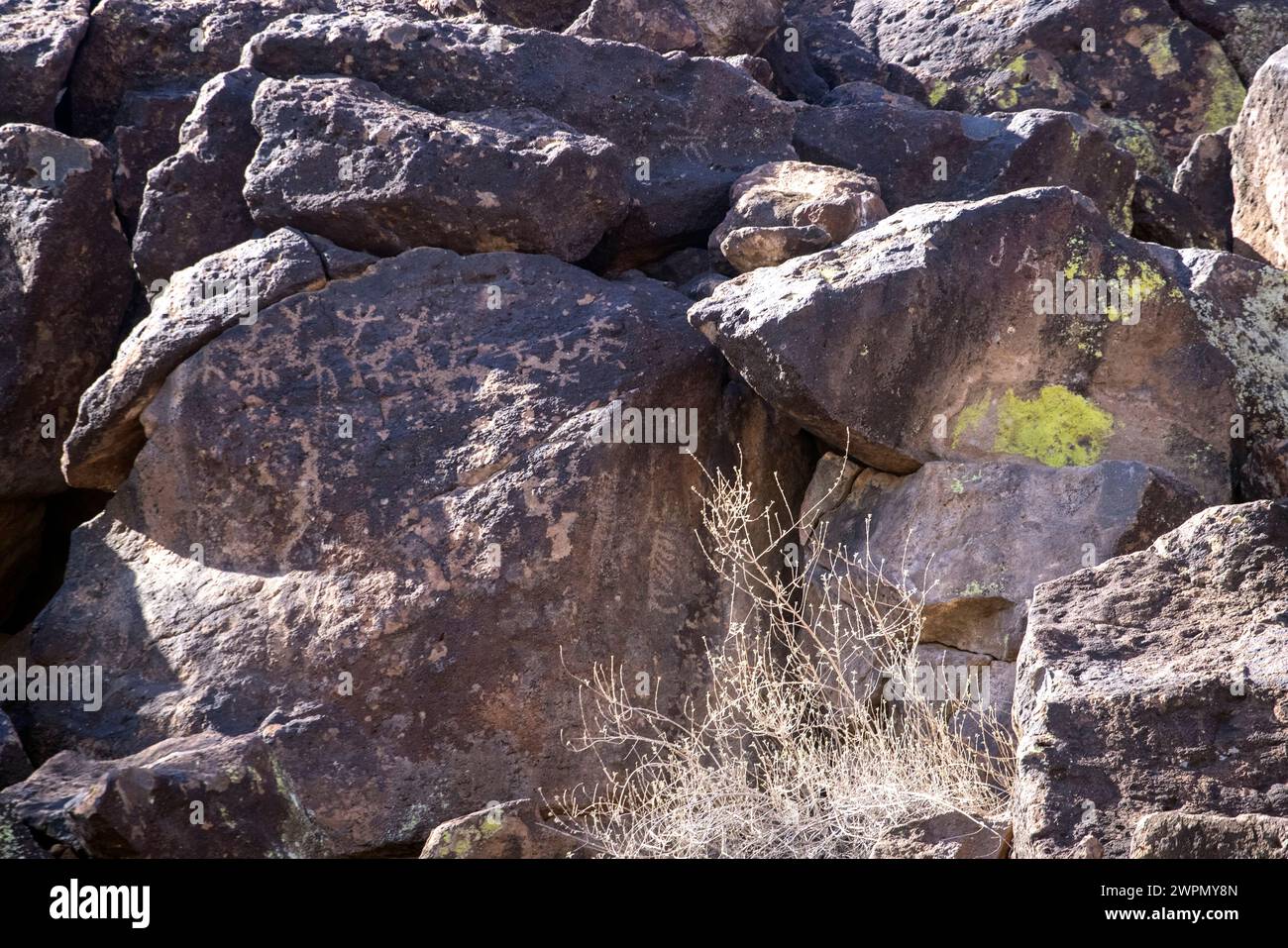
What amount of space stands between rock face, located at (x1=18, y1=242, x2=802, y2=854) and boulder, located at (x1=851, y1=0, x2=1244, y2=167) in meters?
4.39

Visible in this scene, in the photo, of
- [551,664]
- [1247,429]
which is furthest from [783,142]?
[551,664]

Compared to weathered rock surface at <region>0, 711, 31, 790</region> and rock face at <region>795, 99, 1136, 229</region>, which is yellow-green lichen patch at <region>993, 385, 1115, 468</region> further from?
weathered rock surface at <region>0, 711, 31, 790</region>

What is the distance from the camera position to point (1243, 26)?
10070mm

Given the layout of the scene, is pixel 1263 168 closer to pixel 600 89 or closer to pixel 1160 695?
pixel 600 89

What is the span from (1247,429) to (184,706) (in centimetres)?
450

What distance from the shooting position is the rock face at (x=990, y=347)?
19.8 feet

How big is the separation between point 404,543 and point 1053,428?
2.68 m

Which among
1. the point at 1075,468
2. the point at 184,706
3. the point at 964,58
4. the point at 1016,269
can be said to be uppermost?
the point at 964,58

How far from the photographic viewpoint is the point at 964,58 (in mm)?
10023

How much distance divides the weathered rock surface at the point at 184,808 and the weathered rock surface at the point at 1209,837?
8.00ft

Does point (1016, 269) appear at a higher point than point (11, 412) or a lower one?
higher

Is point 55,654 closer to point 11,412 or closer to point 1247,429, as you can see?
point 11,412

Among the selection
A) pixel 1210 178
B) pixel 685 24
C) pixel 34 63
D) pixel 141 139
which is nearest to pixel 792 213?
pixel 685 24

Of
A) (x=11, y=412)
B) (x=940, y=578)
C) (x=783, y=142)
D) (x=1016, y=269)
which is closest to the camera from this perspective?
(x=940, y=578)
